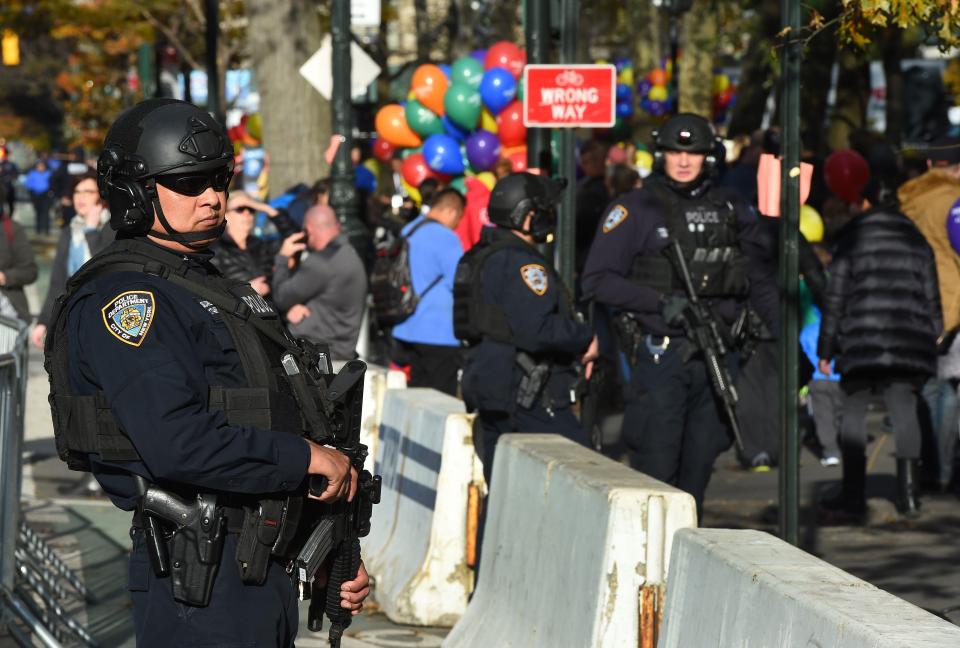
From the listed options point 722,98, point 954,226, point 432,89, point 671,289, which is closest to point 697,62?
point 722,98

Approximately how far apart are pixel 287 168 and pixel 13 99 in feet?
209

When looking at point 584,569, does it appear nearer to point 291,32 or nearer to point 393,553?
point 393,553

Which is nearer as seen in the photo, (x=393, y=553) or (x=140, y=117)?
(x=140, y=117)

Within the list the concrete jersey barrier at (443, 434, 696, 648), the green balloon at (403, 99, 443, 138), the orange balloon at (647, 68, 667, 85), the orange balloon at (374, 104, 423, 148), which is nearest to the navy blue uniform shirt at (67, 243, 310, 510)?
the concrete jersey barrier at (443, 434, 696, 648)

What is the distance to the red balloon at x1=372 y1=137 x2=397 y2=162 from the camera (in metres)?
21.3

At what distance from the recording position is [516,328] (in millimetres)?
7324

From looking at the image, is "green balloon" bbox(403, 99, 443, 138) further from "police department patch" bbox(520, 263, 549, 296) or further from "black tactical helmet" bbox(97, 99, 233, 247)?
"black tactical helmet" bbox(97, 99, 233, 247)

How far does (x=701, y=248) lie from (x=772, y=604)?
4.23m

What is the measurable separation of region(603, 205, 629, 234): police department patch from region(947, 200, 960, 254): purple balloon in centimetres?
262

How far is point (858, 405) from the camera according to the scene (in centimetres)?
999

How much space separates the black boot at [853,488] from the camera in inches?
390

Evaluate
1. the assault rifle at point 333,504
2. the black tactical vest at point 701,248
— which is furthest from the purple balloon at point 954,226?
the assault rifle at point 333,504

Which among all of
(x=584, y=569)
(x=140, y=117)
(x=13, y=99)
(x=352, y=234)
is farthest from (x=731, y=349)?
(x=13, y=99)

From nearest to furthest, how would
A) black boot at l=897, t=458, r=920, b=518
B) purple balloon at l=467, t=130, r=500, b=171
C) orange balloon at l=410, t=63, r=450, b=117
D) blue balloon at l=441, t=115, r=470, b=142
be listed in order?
black boot at l=897, t=458, r=920, b=518
purple balloon at l=467, t=130, r=500, b=171
blue balloon at l=441, t=115, r=470, b=142
orange balloon at l=410, t=63, r=450, b=117
